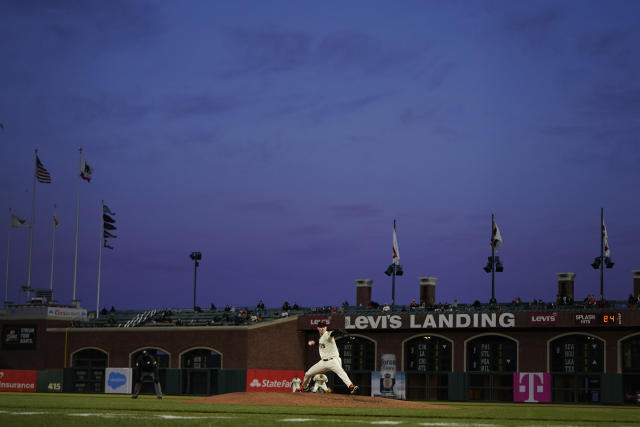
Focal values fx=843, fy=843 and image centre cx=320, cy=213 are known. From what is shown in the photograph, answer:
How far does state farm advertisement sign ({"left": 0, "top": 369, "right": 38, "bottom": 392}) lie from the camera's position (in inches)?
2406

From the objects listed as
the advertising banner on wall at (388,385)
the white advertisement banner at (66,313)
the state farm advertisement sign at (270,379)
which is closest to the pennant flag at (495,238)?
the advertising banner on wall at (388,385)

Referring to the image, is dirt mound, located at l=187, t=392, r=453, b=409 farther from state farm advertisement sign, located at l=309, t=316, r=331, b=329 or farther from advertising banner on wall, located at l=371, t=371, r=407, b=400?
state farm advertisement sign, located at l=309, t=316, r=331, b=329

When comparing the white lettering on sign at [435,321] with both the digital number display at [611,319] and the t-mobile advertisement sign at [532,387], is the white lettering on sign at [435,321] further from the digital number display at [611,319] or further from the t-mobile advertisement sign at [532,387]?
the digital number display at [611,319]

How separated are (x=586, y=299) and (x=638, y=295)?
154 inches

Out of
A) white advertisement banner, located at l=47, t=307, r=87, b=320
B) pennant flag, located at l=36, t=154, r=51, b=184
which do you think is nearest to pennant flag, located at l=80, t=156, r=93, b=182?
pennant flag, located at l=36, t=154, r=51, b=184

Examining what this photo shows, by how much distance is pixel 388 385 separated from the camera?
57688mm

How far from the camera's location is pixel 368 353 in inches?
2386

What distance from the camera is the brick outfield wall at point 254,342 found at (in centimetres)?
5481

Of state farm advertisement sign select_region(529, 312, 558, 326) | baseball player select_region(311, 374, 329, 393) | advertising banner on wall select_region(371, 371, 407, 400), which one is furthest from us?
advertising banner on wall select_region(371, 371, 407, 400)

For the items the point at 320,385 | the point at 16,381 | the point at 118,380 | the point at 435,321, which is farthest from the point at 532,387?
the point at 16,381

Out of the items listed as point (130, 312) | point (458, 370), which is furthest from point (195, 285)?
point (458, 370)

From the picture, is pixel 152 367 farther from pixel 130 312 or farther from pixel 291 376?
pixel 130 312

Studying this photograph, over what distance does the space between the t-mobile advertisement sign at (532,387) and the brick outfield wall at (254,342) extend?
0.76 meters

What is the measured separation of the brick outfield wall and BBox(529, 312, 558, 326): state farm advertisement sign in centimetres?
50
